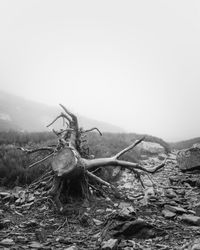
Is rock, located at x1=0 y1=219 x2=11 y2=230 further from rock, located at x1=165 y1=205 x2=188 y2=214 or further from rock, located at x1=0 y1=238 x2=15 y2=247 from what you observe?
rock, located at x1=165 y1=205 x2=188 y2=214

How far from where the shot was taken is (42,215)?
499 centimetres

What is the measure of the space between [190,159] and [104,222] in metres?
5.77

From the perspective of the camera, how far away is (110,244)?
11.6 feet

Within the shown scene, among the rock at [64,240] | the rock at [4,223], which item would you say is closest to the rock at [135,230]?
the rock at [64,240]

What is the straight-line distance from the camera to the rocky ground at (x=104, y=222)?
3.71 meters

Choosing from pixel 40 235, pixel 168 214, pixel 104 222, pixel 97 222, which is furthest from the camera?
pixel 168 214

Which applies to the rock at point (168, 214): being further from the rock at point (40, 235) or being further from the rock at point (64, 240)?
the rock at point (40, 235)

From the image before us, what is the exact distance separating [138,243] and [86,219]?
133 centimetres

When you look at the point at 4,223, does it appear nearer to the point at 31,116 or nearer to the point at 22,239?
the point at 22,239

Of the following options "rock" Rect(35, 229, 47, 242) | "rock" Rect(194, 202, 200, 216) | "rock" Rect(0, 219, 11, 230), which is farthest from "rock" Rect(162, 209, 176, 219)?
"rock" Rect(0, 219, 11, 230)

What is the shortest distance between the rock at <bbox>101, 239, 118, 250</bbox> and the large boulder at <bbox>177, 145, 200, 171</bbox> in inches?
241

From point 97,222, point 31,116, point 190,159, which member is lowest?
point 97,222

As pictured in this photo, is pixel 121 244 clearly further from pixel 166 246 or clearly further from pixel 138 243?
pixel 166 246

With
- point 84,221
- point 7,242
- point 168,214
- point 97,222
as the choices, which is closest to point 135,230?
point 97,222
